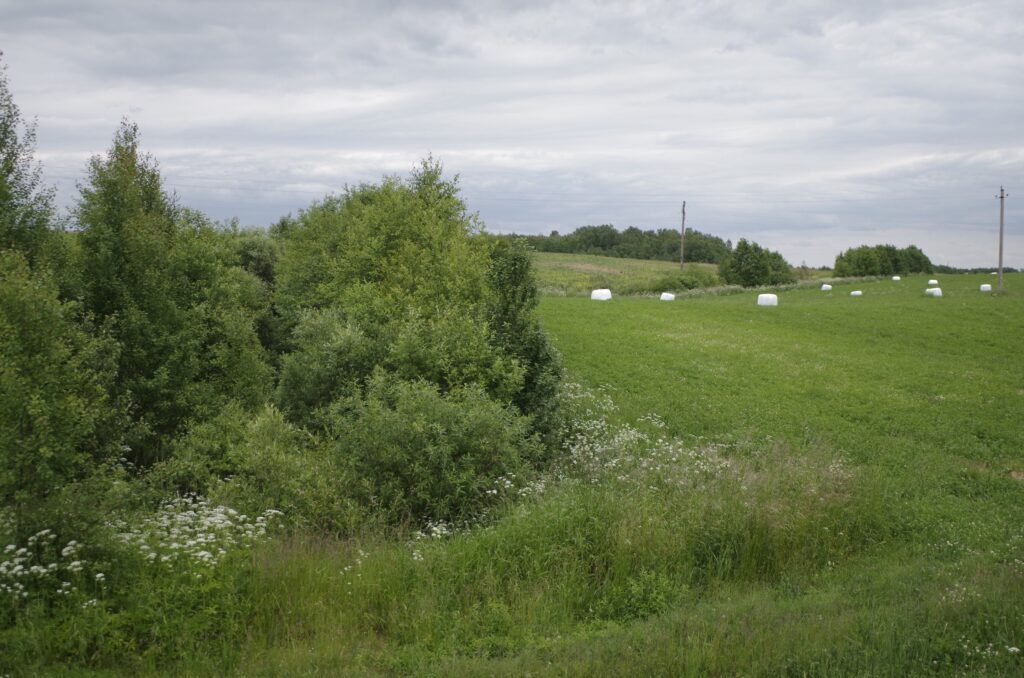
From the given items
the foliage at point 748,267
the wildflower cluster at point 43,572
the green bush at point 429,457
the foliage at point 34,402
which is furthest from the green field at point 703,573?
the foliage at point 748,267

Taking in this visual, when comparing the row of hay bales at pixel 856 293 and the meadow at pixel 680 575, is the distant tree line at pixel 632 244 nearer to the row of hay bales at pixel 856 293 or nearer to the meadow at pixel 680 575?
the row of hay bales at pixel 856 293

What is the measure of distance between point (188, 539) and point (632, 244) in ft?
505

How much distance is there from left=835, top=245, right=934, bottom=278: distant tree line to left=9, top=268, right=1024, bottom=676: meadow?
359ft

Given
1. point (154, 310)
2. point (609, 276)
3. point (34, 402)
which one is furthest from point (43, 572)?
point (609, 276)

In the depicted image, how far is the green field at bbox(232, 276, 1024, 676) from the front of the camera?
8.05 metres

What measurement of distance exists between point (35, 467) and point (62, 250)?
55.5 feet

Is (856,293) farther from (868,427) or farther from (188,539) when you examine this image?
(188,539)

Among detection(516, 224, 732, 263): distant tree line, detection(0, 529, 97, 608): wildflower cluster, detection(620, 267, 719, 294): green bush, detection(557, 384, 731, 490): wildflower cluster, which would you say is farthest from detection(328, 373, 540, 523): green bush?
detection(516, 224, 732, 263): distant tree line

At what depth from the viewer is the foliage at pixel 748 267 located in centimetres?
9325

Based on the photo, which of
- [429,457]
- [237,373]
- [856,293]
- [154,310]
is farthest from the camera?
[856,293]

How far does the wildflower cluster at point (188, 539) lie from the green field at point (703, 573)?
77cm

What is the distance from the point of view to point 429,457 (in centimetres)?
1453

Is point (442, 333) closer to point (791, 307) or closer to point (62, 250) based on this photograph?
point (62, 250)

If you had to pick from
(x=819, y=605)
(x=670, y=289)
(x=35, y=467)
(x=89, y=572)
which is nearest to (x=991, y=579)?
(x=819, y=605)
